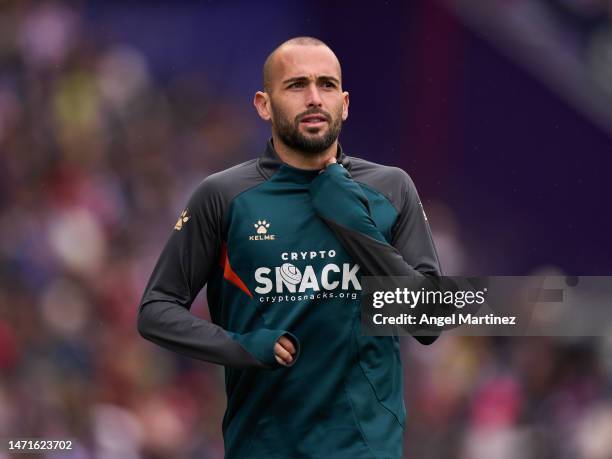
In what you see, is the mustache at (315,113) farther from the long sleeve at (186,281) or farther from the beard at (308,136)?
the long sleeve at (186,281)

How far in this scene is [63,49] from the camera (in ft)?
29.9

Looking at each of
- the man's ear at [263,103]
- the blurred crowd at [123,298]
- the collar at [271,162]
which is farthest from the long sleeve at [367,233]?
the blurred crowd at [123,298]

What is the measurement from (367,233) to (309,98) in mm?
405

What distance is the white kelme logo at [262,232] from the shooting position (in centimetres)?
349

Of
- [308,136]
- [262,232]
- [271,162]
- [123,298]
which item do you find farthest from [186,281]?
[123,298]

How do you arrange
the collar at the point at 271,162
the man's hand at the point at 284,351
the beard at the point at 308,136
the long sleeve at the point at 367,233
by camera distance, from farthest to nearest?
the collar at the point at 271,162
the beard at the point at 308,136
the long sleeve at the point at 367,233
the man's hand at the point at 284,351

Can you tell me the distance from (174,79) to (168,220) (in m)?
1.13

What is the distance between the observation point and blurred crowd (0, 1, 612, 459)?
7.46 meters

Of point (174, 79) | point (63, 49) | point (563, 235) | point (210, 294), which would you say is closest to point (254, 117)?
point (174, 79)

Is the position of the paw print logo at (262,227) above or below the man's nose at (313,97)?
below

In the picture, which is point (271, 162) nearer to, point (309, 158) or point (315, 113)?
point (309, 158)

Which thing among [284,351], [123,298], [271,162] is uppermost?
[123,298]

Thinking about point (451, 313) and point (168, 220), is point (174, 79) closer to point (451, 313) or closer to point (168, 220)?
point (168, 220)

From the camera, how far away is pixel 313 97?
11.3 ft
